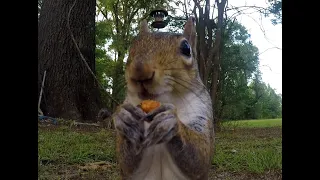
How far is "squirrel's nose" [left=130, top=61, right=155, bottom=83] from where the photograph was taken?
756mm

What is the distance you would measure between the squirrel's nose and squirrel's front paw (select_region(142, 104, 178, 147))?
64 mm

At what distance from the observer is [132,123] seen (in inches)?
30.4

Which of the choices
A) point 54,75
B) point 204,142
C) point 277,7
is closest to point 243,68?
point 277,7

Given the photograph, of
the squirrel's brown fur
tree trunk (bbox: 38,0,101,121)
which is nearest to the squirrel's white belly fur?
the squirrel's brown fur

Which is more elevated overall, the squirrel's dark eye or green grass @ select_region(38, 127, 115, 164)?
the squirrel's dark eye

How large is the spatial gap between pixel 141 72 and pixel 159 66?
0.07 metres

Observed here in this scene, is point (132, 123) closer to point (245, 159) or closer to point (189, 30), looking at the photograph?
point (189, 30)

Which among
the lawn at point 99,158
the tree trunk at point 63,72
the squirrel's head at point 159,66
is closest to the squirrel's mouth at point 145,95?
the squirrel's head at point 159,66

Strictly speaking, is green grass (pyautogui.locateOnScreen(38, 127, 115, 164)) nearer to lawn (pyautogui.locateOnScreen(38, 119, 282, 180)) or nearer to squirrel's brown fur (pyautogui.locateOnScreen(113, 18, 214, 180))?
lawn (pyautogui.locateOnScreen(38, 119, 282, 180))

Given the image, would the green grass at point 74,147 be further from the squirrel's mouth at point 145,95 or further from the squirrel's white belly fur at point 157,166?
the squirrel's mouth at point 145,95

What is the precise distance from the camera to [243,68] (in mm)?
3730

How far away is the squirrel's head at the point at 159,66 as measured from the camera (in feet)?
2.55
